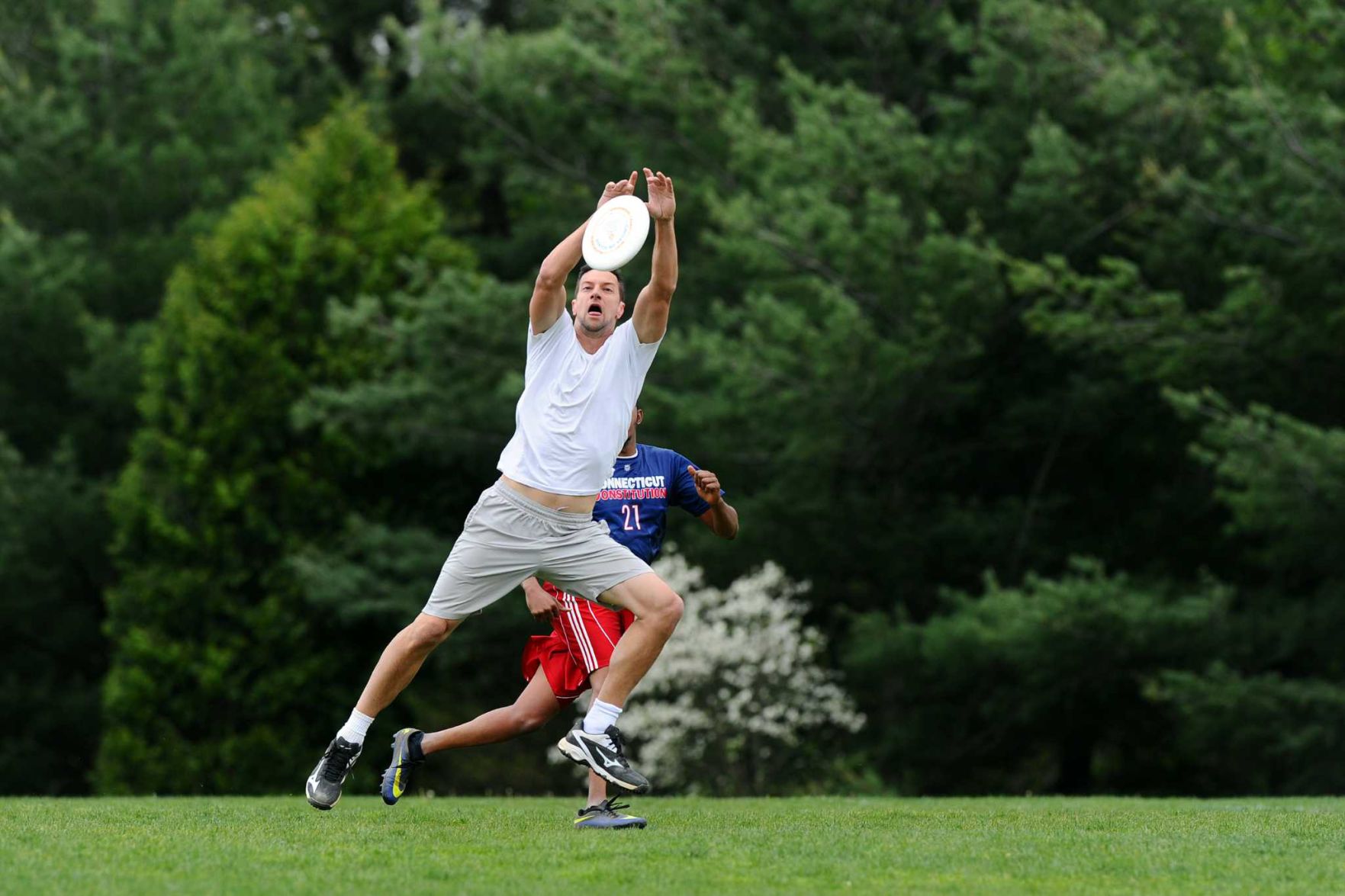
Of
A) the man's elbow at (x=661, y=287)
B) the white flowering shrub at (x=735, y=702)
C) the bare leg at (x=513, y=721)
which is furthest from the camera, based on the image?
the white flowering shrub at (x=735, y=702)

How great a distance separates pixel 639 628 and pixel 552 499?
623 millimetres

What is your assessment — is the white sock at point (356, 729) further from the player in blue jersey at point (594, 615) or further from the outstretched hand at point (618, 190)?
the outstretched hand at point (618, 190)

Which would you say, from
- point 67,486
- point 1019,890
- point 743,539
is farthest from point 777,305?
point 1019,890

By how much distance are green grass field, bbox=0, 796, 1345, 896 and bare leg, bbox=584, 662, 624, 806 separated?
171mm

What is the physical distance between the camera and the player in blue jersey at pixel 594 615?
7.69 metres

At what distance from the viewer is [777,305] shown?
723 inches

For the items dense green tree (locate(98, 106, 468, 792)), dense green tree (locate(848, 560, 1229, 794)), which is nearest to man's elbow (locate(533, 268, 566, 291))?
dense green tree (locate(848, 560, 1229, 794))

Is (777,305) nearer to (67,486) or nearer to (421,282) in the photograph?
(421,282)

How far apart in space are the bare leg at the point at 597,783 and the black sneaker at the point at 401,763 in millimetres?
746

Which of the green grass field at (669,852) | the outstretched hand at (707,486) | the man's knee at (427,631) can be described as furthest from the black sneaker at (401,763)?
the outstretched hand at (707,486)

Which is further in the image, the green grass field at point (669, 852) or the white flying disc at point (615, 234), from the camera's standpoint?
the white flying disc at point (615, 234)

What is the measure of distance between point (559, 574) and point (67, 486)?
64.0 feet

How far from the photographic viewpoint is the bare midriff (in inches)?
270

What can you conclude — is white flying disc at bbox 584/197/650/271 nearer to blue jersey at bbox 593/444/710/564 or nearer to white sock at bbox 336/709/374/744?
blue jersey at bbox 593/444/710/564
